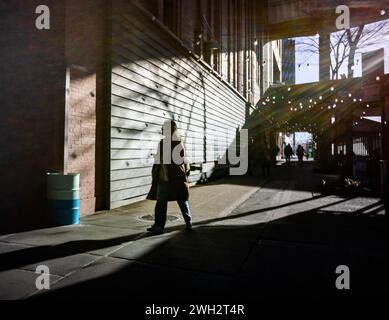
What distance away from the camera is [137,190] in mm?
8633

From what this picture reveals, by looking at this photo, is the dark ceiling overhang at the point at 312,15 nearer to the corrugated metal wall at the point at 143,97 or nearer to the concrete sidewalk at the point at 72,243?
the corrugated metal wall at the point at 143,97

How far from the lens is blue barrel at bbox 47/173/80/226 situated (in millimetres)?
5715

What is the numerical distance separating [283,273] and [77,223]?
4.02m

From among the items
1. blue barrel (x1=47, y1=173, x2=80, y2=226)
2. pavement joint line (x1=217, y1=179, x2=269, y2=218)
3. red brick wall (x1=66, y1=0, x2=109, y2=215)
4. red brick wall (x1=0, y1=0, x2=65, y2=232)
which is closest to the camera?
blue barrel (x1=47, y1=173, x2=80, y2=226)

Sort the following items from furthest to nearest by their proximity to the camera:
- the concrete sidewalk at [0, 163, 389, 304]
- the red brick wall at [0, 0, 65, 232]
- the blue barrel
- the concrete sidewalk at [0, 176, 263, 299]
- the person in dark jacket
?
the red brick wall at [0, 0, 65, 232] < the blue barrel < the person in dark jacket < the concrete sidewalk at [0, 176, 263, 299] < the concrete sidewalk at [0, 163, 389, 304]

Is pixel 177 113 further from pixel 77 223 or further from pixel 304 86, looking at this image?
pixel 304 86

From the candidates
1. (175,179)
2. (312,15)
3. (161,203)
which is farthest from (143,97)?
(312,15)

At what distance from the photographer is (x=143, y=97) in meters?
8.87

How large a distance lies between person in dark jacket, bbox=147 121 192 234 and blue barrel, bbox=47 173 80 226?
1550 millimetres

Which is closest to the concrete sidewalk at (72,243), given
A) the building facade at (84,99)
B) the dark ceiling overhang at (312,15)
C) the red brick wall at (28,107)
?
the building facade at (84,99)

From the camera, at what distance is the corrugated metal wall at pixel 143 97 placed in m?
7.68

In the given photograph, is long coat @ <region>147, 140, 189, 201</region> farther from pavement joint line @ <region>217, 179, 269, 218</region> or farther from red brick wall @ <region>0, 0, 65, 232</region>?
red brick wall @ <region>0, 0, 65, 232</region>

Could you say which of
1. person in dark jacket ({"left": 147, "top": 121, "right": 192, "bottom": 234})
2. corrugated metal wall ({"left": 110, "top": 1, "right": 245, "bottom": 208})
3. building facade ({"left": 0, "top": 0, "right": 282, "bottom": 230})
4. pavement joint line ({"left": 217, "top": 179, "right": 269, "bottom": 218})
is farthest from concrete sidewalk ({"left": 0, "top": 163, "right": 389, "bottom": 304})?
corrugated metal wall ({"left": 110, "top": 1, "right": 245, "bottom": 208})
